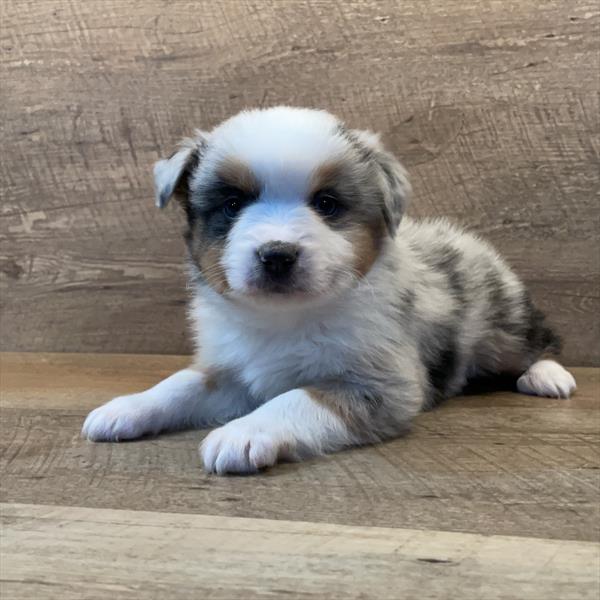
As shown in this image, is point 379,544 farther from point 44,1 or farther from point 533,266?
point 44,1

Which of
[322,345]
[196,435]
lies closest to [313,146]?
[322,345]

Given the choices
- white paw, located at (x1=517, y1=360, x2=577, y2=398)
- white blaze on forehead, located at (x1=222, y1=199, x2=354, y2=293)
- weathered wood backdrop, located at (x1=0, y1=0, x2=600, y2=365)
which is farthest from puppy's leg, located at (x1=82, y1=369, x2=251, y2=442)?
weathered wood backdrop, located at (x1=0, y1=0, x2=600, y2=365)

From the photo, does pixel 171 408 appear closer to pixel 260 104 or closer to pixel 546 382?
pixel 546 382

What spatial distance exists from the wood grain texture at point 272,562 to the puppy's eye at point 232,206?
1021 millimetres

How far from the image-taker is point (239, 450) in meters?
2.08

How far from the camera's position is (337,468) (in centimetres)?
213

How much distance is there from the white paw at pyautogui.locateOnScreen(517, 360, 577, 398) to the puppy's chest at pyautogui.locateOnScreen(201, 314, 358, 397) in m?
0.95

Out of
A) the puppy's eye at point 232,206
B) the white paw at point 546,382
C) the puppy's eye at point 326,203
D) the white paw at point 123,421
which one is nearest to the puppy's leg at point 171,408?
the white paw at point 123,421

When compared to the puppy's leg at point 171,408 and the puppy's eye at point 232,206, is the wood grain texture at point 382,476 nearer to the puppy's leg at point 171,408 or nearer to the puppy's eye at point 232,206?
the puppy's leg at point 171,408

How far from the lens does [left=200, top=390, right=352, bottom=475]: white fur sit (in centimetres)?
209

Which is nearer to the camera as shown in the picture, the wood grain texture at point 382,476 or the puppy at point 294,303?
the wood grain texture at point 382,476

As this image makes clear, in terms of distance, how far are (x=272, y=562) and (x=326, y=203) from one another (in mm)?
1224

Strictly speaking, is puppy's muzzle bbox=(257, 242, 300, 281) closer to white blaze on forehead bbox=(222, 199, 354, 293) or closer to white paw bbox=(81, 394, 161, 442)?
white blaze on forehead bbox=(222, 199, 354, 293)

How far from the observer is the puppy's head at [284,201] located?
91.6 inches
